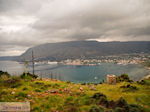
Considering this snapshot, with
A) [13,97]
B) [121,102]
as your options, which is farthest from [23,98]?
[121,102]

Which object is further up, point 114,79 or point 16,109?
point 16,109

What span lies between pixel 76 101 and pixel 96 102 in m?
2.45

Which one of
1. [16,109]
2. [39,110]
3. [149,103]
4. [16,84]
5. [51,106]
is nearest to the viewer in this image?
[16,109]

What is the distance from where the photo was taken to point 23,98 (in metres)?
16.7

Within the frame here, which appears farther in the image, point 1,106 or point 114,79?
point 114,79

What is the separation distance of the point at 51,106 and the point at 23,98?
463 centimetres

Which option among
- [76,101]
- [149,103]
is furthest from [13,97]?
[149,103]

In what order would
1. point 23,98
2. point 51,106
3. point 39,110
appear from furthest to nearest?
1. point 23,98
2. point 51,106
3. point 39,110

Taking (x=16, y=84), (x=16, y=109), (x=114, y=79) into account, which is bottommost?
(x=114, y=79)

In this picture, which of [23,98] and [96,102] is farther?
[23,98]

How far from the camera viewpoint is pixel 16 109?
1055 centimetres

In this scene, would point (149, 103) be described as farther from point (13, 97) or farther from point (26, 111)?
point (13, 97)

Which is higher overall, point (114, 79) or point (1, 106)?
point (1, 106)

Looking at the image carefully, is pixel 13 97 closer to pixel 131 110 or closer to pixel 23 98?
pixel 23 98
